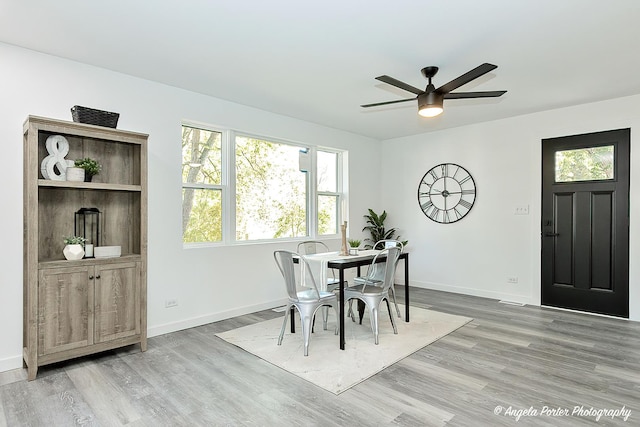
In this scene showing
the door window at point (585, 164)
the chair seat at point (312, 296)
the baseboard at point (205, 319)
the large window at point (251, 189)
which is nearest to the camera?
the chair seat at point (312, 296)

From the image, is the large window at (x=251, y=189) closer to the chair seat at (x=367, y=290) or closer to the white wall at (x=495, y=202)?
the white wall at (x=495, y=202)

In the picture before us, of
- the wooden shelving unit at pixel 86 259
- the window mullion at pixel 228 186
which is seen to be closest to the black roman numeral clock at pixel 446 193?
the window mullion at pixel 228 186

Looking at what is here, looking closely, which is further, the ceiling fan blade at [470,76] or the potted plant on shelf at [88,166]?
the potted plant on shelf at [88,166]

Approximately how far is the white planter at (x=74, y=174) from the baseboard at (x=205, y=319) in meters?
1.62

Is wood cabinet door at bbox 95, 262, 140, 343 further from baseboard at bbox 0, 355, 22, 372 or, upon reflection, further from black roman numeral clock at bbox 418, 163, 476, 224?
black roman numeral clock at bbox 418, 163, 476, 224

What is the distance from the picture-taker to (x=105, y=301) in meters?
3.11

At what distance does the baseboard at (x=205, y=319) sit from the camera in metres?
3.77

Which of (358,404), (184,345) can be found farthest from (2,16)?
(358,404)

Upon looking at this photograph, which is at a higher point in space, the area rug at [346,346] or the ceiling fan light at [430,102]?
the ceiling fan light at [430,102]

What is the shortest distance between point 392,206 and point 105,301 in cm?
477

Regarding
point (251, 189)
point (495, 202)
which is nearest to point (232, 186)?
point (251, 189)

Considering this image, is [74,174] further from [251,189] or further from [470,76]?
[470,76]

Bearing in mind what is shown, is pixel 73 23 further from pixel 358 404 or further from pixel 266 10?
pixel 358 404

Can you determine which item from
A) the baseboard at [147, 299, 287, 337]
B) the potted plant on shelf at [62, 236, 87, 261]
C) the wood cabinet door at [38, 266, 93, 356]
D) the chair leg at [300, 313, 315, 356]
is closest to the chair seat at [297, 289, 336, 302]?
the chair leg at [300, 313, 315, 356]
